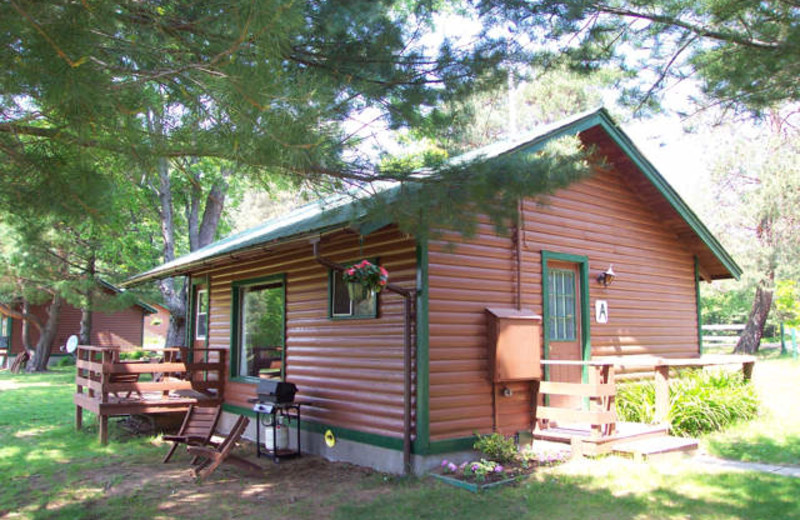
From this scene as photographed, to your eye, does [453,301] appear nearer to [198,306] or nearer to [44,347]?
[198,306]

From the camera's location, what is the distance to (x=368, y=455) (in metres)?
7.23

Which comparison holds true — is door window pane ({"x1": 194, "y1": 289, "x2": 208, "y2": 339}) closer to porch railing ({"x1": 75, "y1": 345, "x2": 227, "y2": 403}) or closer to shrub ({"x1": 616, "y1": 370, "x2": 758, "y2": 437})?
porch railing ({"x1": 75, "y1": 345, "x2": 227, "y2": 403})

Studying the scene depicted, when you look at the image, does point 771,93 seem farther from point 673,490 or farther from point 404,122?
point 673,490

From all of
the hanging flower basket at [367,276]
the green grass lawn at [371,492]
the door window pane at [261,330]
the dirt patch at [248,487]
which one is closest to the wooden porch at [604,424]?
the green grass lawn at [371,492]

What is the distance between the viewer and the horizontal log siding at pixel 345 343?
7062mm

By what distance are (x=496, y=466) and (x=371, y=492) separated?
1344 mm

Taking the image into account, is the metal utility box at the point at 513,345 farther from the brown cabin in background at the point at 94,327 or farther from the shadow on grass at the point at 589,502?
the brown cabin in background at the point at 94,327

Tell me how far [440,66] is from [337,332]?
3.71m

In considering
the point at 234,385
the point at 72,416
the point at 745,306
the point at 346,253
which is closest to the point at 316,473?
the point at 346,253

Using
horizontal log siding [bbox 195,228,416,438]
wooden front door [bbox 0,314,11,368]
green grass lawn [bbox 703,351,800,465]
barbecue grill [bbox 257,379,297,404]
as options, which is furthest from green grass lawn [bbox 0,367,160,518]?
wooden front door [bbox 0,314,11,368]

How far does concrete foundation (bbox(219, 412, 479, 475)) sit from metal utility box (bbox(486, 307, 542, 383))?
1029 mm

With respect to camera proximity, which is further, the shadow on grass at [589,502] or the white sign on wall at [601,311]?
the white sign on wall at [601,311]

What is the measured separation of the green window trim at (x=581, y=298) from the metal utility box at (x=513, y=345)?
1.94ft

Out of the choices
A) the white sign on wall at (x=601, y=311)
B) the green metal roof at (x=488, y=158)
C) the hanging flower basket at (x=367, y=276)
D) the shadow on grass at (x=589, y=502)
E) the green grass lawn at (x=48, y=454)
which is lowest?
the green grass lawn at (x=48, y=454)
